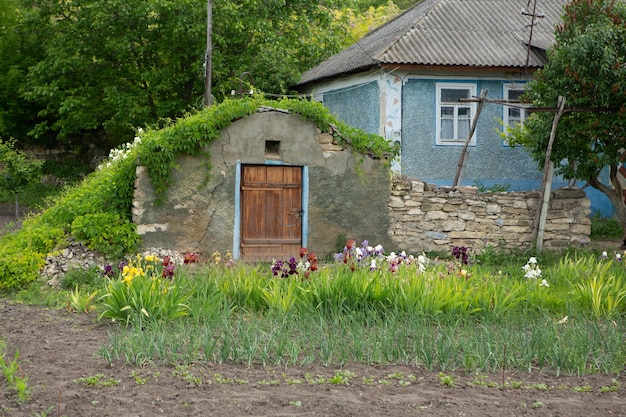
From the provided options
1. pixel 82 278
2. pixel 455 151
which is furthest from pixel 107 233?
pixel 455 151

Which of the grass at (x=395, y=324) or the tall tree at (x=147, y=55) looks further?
the tall tree at (x=147, y=55)

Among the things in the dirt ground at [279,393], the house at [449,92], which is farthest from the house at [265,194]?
the dirt ground at [279,393]

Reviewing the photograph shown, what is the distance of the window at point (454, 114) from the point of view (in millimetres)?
18219

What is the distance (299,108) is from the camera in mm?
12773

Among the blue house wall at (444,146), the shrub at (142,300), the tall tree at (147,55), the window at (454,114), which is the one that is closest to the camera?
the shrub at (142,300)

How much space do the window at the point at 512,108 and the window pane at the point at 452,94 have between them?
87cm

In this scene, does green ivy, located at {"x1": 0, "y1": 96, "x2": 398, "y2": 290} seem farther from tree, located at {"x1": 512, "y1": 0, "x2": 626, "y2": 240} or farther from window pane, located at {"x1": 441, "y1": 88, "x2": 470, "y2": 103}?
window pane, located at {"x1": 441, "y1": 88, "x2": 470, "y2": 103}

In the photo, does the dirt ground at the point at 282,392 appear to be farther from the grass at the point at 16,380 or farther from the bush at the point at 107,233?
the bush at the point at 107,233

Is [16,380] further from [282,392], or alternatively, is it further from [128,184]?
[128,184]

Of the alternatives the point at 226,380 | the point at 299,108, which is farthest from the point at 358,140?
the point at 226,380

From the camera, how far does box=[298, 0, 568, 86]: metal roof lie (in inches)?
691

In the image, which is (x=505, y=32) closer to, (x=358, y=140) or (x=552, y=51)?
(x=552, y=51)

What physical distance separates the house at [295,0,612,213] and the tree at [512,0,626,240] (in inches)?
123

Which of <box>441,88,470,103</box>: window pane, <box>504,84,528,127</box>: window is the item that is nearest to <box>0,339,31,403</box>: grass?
<box>441,88,470,103</box>: window pane
